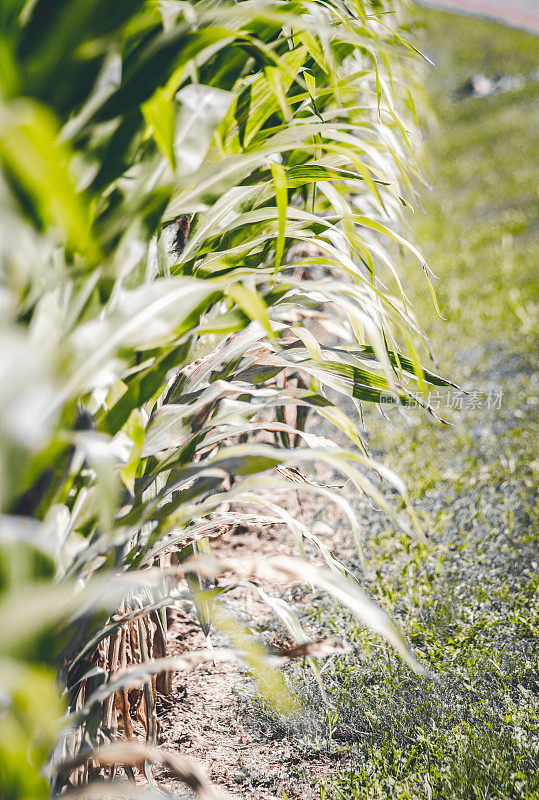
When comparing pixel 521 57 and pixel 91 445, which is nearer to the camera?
pixel 91 445

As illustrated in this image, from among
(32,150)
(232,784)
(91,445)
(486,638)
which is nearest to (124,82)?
(32,150)

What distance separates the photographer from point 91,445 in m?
0.56

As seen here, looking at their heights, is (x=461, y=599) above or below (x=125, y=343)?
below

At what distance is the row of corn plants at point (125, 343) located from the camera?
0.51 metres

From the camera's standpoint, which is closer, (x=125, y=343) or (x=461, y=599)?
(x=125, y=343)

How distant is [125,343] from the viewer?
608 millimetres

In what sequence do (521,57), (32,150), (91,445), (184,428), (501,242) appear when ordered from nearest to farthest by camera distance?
(32,150), (91,445), (184,428), (501,242), (521,57)

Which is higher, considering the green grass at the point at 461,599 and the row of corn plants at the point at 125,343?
the row of corn plants at the point at 125,343

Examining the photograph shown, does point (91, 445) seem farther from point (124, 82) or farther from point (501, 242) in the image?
point (501, 242)

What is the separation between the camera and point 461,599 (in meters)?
1.50

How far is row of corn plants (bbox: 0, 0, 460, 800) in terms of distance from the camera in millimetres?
508

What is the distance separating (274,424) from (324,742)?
0.60 meters

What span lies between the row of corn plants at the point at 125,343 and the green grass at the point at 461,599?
0.36 m

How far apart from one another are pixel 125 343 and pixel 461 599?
121 centimetres
